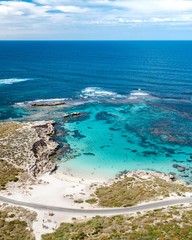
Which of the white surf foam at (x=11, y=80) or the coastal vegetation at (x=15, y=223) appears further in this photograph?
the white surf foam at (x=11, y=80)

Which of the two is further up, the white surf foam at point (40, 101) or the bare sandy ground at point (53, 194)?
the white surf foam at point (40, 101)

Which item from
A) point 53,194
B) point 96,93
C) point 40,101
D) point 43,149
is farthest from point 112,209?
point 96,93

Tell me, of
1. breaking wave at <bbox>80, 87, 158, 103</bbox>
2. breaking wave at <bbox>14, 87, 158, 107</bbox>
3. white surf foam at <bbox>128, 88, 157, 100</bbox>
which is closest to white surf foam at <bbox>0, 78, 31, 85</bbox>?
breaking wave at <bbox>14, 87, 158, 107</bbox>

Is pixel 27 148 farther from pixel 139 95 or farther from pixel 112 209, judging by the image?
pixel 139 95

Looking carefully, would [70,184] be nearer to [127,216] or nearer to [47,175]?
[47,175]

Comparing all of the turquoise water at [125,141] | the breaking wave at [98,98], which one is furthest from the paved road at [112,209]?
the breaking wave at [98,98]

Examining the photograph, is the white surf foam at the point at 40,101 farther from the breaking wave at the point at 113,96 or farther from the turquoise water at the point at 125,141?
the turquoise water at the point at 125,141
